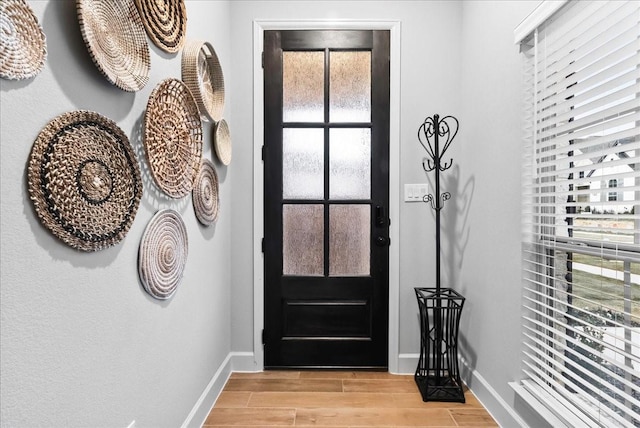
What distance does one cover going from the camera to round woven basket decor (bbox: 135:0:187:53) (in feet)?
4.41

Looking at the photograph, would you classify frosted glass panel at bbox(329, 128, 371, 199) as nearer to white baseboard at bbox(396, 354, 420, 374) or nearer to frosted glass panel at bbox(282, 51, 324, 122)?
frosted glass panel at bbox(282, 51, 324, 122)

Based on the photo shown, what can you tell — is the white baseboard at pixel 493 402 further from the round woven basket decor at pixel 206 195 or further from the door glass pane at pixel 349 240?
the round woven basket decor at pixel 206 195

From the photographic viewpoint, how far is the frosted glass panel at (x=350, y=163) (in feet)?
8.52

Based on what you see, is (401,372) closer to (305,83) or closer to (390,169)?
(390,169)

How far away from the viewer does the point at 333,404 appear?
221 centimetres

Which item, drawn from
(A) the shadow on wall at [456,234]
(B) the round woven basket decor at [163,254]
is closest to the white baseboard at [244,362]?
(B) the round woven basket decor at [163,254]

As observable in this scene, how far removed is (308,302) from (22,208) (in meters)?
1.95

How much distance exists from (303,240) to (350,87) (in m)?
1.02

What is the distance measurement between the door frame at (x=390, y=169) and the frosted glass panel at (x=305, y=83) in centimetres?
17

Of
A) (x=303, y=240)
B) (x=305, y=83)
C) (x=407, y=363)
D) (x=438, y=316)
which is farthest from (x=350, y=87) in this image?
(x=407, y=363)

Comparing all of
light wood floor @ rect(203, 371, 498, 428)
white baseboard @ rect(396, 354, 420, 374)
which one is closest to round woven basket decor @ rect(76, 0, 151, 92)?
light wood floor @ rect(203, 371, 498, 428)

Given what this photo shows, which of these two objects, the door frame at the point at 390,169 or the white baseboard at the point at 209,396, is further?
the door frame at the point at 390,169

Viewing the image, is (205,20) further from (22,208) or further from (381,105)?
(22,208)

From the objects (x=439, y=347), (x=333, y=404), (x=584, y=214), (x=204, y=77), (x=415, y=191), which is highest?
(x=204, y=77)
